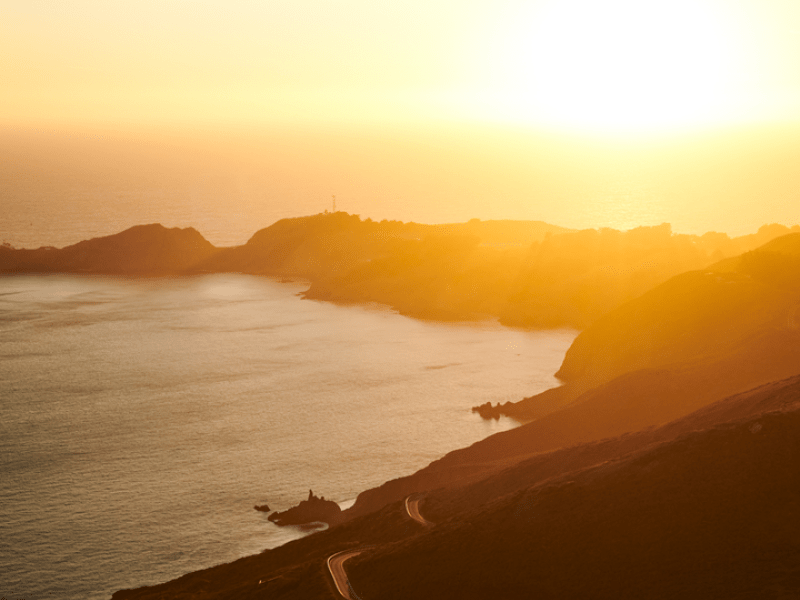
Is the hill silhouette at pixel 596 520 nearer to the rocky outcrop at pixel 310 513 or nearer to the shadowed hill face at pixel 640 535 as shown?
the shadowed hill face at pixel 640 535

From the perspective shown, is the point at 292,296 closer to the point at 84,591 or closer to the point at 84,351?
the point at 84,351

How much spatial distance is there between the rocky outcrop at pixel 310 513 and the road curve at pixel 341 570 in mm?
10303

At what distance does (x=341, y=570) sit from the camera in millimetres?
30109

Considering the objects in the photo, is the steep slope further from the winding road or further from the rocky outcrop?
the winding road

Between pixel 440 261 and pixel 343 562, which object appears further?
pixel 440 261

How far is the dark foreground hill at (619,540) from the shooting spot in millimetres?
23828

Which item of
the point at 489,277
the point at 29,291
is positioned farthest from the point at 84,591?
the point at 29,291

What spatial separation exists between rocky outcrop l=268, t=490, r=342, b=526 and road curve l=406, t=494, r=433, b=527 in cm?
592

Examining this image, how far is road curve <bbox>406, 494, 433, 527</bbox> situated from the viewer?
117ft

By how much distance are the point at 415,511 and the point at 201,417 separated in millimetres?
30315

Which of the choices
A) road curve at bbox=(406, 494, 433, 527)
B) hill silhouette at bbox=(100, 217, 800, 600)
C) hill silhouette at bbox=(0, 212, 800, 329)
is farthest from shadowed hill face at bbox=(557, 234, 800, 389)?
road curve at bbox=(406, 494, 433, 527)

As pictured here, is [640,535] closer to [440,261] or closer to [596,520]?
[596,520]

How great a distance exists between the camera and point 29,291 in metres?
123

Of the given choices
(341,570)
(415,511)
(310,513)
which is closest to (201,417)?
(310,513)
